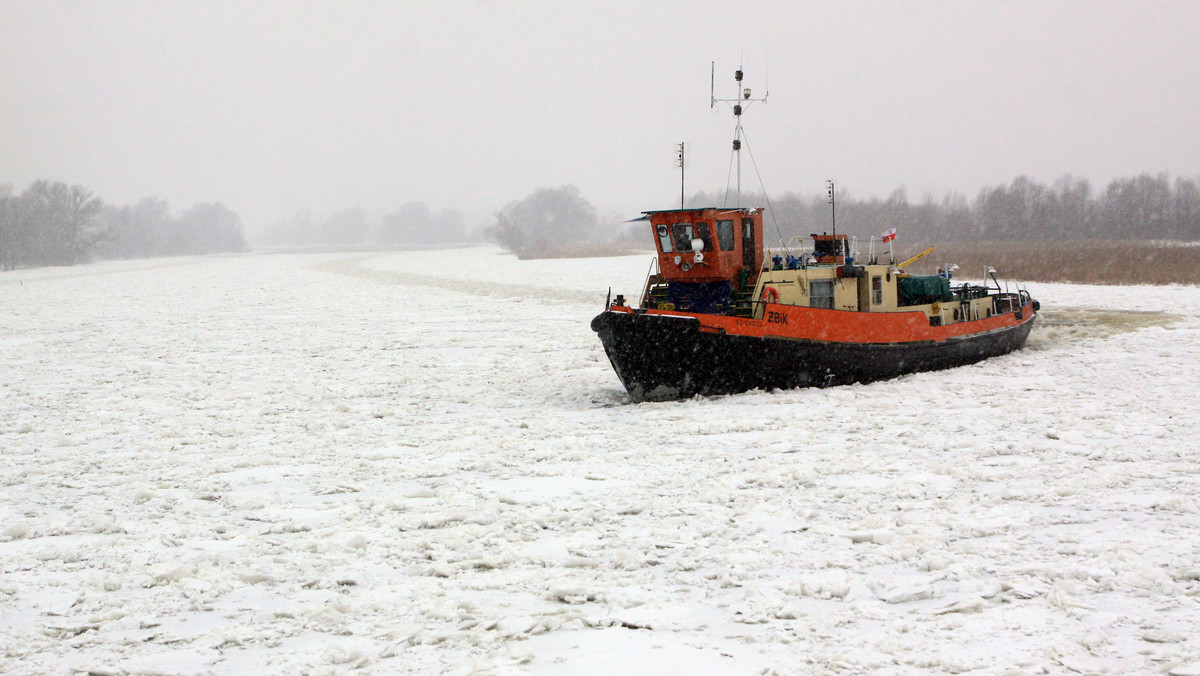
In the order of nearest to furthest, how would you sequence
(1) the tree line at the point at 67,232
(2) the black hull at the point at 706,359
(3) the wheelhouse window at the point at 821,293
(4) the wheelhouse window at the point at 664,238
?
(2) the black hull at the point at 706,359, (3) the wheelhouse window at the point at 821,293, (4) the wheelhouse window at the point at 664,238, (1) the tree line at the point at 67,232

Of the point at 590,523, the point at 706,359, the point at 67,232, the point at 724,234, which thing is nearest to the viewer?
the point at 590,523

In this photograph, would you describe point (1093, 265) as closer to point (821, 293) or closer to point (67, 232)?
point (821, 293)

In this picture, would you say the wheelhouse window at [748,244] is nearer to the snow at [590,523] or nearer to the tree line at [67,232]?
the snow at [590,523]

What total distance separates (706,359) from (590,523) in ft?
18.5

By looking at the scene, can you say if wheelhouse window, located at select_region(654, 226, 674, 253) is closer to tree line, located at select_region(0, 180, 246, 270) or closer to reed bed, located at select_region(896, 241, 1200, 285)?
reed bed, located at select_region(896, 241, 1200, 285)

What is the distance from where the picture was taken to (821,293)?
13539 millimetres

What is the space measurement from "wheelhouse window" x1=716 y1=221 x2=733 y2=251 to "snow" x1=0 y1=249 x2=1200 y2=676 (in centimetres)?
255

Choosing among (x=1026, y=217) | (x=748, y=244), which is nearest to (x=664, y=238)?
(x=748, y=244)

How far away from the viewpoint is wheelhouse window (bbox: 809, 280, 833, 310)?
1345 cm

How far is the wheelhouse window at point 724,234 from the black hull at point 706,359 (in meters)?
1.85

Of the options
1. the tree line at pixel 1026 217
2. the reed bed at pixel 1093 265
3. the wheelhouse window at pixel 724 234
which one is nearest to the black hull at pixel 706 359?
the wheelhouse window at pixel 724 234

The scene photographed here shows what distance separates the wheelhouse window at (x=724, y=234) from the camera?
13328 millimetres

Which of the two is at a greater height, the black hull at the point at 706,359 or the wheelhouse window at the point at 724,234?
the wheelhouse window at the point at 724,234

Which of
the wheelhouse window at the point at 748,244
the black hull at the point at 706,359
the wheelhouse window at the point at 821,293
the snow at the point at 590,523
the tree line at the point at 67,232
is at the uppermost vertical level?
the tree line at the point at 67,232
